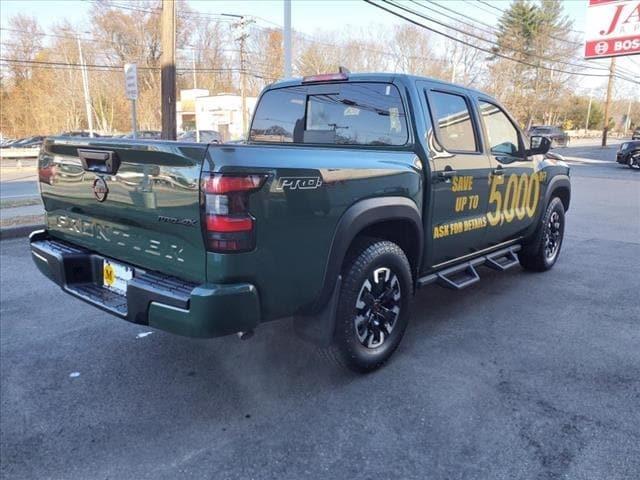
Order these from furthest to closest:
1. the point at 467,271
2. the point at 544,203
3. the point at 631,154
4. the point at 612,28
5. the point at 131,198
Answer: the point at 612,28
the point at 631,154
the point at 544,203
the point at 467,271
the point at 131,198

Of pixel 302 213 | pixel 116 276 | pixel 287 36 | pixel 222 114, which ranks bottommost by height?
pixel 116 276

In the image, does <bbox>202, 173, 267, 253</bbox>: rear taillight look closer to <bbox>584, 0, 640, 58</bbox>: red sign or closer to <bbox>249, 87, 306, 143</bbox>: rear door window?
<bbox>249, 87, 306, 143</bbox>: rear door window

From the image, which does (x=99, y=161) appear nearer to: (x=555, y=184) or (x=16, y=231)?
(x=555, y=184)

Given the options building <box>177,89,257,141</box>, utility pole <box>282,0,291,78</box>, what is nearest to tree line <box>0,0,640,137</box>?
building <box>177,89,257,141</box>

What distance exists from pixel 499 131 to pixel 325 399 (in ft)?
9.77

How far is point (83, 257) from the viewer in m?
3.06

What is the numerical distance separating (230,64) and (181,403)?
180 feet

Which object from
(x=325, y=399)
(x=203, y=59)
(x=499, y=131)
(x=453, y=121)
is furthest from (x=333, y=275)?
(x=203, y=59)

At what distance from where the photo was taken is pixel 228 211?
2.27m

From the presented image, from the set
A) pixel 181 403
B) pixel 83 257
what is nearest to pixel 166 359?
pixel 181 403

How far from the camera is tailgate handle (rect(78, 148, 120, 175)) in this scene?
2.68 metres

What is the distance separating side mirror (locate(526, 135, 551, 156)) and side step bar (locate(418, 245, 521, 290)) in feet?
3.16

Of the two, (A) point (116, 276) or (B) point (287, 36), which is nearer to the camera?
(A) point (116, 276)

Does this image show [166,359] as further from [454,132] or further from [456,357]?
[454,132]
